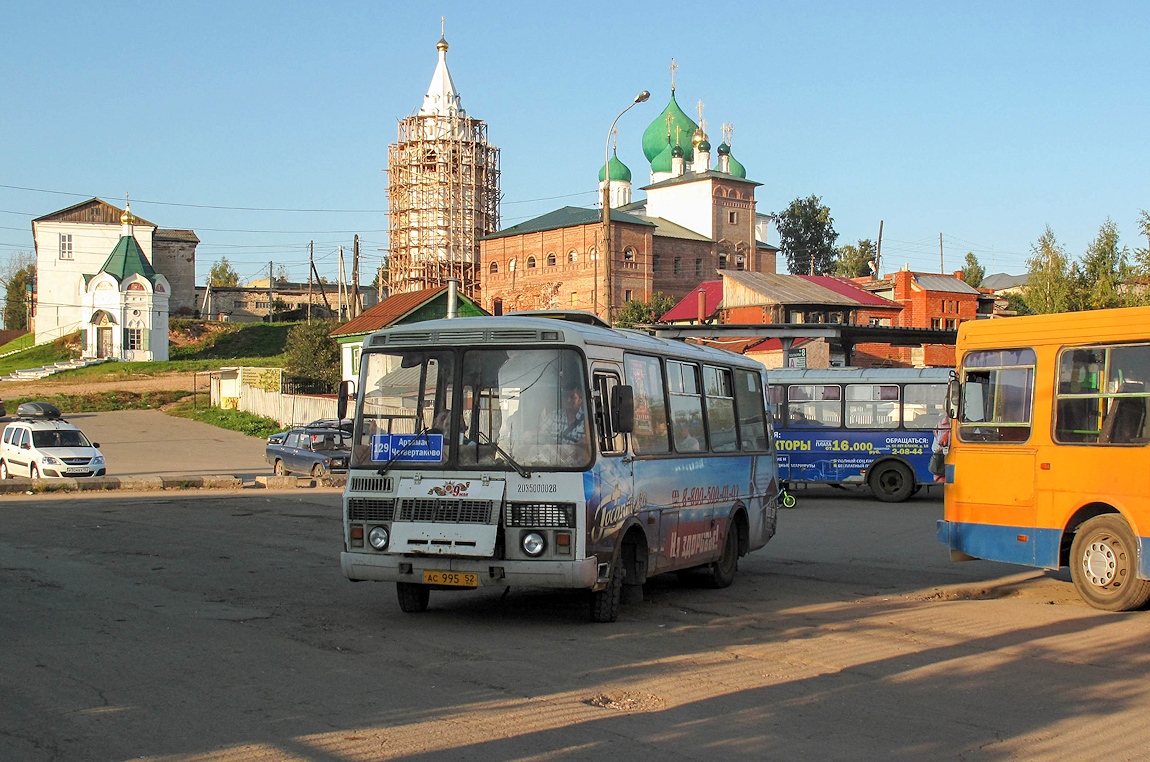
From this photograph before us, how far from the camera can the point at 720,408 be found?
13.3 meters

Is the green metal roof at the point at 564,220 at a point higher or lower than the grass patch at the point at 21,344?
higher

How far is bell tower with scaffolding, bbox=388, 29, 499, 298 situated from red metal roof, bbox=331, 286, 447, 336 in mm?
38712

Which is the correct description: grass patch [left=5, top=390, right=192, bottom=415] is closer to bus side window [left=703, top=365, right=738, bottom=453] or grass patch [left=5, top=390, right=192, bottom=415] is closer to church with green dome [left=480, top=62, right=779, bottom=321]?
church with green dome [left=480, top=62, right=779, bottom=321]

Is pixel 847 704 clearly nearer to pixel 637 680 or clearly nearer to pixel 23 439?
pixel 637 680

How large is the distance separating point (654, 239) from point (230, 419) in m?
43.0

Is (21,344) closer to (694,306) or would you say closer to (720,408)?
(694,306)

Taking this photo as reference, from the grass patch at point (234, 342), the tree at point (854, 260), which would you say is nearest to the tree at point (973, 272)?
the tree at point (854, 260)

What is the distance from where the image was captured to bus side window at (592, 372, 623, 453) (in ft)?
32.7

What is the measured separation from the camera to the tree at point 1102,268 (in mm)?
40656

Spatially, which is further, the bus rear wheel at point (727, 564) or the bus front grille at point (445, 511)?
the bus rear wheel at point (727, 564)

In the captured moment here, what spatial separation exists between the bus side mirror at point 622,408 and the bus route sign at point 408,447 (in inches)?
61.7

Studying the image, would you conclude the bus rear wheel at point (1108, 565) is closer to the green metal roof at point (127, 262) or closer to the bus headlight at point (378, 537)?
the bus headlight at point (378, 537)

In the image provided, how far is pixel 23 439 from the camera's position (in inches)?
1180

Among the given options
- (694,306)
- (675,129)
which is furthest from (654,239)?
(694,306)
